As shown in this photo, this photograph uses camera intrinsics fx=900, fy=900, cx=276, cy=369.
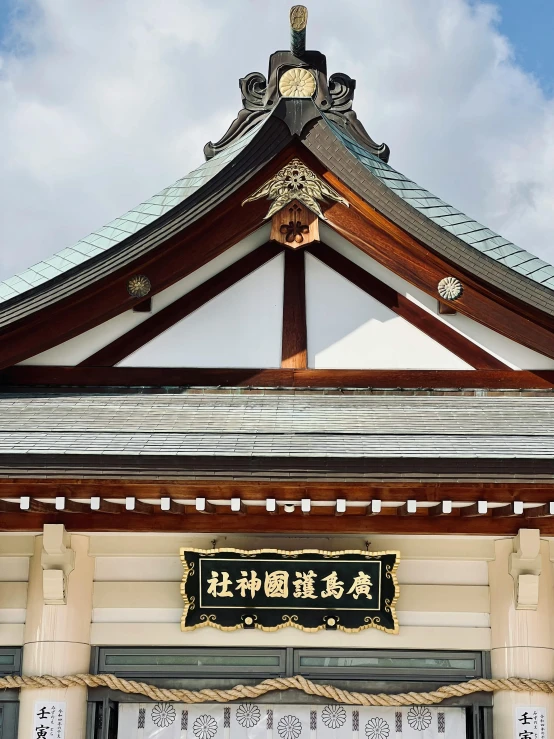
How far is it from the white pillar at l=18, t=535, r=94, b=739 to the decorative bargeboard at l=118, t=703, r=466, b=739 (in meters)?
0.41

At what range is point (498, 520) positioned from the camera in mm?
6398

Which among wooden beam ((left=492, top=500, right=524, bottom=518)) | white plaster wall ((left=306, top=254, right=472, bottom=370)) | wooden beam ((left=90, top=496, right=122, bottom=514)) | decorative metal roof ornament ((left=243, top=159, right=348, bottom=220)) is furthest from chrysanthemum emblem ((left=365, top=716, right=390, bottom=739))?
decorative metal roof ornament ((left=243, top=159, right=348, bottom=220))

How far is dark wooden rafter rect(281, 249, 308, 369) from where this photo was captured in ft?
25.1

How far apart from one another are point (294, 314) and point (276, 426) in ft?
5.36

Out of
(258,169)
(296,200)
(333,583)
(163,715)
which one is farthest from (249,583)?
(258,169)

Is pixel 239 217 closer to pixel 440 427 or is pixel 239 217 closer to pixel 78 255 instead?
pixel 78 255

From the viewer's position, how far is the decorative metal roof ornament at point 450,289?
7.48 m

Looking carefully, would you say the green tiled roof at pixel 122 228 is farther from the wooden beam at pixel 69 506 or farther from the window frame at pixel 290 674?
the window frame at pixel 290 674

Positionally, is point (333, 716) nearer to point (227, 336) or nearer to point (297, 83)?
point (227, 336)

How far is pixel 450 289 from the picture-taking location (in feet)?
24.6

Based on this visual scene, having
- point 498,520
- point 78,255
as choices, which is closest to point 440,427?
point 498,520

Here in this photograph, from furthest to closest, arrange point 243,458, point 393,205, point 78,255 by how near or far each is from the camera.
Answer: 1. point 78,255
2. point 393,205
3. point 243,458

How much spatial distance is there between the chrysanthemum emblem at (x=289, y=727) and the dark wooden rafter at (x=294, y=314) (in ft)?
9.12

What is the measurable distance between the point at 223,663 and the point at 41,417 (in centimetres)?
224
